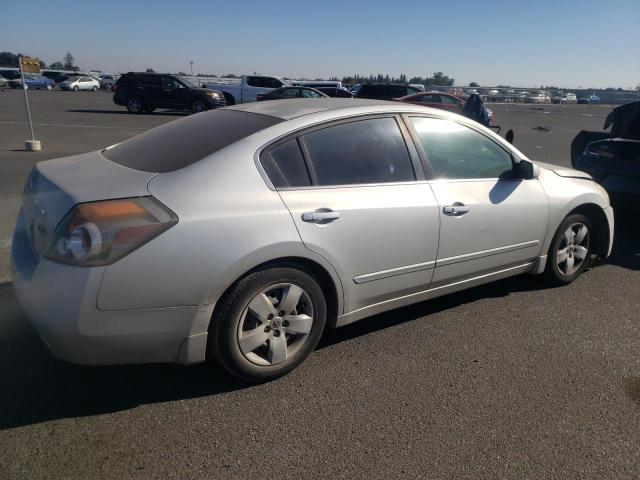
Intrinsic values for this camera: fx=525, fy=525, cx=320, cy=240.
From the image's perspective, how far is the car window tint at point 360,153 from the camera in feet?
10.2

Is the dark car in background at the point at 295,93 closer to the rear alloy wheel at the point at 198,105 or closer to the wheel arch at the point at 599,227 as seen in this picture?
the rear alloy wheel at the point at 198,105

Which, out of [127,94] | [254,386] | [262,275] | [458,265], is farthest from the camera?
[127,94]

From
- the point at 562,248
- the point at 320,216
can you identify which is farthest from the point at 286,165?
the point at 562,248

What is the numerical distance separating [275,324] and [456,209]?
57.6 inches

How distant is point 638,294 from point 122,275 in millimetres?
4090

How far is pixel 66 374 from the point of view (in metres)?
2.96

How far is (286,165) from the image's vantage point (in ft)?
9.80

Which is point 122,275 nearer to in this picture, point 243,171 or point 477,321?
point 243,171

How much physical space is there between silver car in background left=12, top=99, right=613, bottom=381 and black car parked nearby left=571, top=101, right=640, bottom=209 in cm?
223

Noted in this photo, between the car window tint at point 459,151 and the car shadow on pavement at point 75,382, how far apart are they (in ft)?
4.06

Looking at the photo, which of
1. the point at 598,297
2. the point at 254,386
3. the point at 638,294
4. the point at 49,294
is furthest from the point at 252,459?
the point at 638,294

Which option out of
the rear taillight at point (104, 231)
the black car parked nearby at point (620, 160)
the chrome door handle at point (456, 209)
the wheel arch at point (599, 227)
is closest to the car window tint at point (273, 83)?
the black car parked nearby at point (620, 160)

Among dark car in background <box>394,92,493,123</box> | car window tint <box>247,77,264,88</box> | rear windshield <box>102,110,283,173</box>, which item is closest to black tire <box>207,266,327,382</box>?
rear windshield <box>102,110,283,173</box>

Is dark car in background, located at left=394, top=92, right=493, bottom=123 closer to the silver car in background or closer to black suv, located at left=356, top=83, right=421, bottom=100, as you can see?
black suv, located at left=356, top=83, right=421, bottom=100
